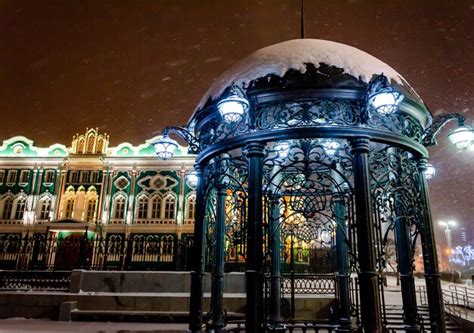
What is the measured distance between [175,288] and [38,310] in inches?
178

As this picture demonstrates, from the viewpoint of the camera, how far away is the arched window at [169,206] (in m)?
37.9

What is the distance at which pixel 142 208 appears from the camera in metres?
Result: 38.3

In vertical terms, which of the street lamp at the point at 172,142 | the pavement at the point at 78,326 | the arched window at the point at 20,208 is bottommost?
the pavement at the point at 78,326

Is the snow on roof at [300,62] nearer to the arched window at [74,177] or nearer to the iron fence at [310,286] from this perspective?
the iron fence at [310,286]

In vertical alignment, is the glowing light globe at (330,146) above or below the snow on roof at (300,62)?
below

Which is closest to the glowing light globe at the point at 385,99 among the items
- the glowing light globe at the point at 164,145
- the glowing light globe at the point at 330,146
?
the glowing light globe at the point at 330,146

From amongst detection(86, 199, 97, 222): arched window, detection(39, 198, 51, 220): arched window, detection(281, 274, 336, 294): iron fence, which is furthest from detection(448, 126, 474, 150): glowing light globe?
detection(39, 198, 51, 220): arched window

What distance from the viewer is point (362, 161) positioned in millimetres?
5281

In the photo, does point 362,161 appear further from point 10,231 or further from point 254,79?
point 10,231

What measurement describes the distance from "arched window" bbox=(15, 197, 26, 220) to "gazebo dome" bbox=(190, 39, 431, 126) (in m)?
39.5

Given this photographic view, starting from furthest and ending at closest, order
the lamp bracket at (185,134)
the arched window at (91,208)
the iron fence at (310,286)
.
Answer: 1. the arched window at (91,208)
2. the iron fence at (310,286)
3. the lamp bracket at (185,134)

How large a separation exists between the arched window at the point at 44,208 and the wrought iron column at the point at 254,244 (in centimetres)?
3868

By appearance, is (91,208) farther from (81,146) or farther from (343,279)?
(343,279)

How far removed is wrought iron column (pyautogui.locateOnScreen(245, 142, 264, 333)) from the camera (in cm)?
493
